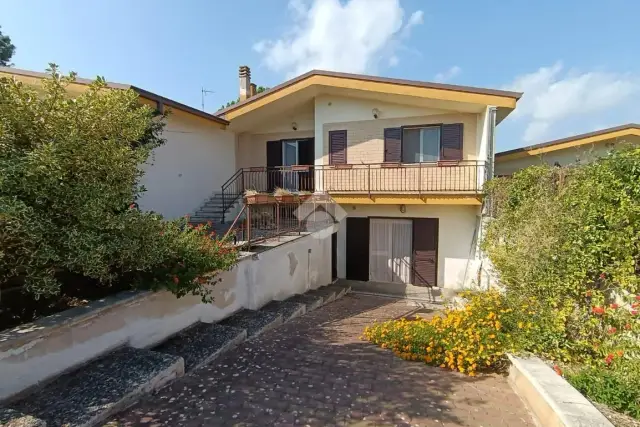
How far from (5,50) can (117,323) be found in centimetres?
2553

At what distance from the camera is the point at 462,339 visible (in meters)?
4.89

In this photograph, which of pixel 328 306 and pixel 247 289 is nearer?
pixel 247 289

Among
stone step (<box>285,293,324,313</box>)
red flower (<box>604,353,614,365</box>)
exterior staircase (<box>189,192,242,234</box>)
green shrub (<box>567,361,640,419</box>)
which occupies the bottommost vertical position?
stone step (<box>285,293,324,313</box>)

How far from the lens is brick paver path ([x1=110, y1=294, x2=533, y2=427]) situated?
10.9 feet

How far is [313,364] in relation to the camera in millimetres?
4617

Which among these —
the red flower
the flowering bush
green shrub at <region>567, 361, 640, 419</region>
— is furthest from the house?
green shrub at <region>567, 361, 640, 419</region>

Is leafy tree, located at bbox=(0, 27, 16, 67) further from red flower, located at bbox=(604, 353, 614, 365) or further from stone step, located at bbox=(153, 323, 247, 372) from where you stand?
red flower, located at bbox=(604, 353, 614, 365)

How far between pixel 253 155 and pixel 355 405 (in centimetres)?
1222

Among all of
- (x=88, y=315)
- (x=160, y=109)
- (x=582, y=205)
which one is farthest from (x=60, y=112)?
(x=582, y=205)

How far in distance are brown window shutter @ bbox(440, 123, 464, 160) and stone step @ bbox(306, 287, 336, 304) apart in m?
5.80

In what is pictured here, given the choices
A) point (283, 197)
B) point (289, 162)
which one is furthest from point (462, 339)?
point (289, 162)

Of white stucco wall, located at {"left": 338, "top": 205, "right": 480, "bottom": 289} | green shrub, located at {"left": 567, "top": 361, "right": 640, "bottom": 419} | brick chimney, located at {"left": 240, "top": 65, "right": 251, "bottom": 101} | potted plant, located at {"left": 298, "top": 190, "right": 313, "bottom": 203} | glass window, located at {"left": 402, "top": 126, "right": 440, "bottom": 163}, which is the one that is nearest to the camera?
green shrub, located at {"left": 567, "top": 361, "right": 640, "bottom": 419}

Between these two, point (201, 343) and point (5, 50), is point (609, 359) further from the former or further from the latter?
point (5, 50)

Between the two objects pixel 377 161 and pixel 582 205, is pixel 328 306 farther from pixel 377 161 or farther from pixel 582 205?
pixel 582 205
